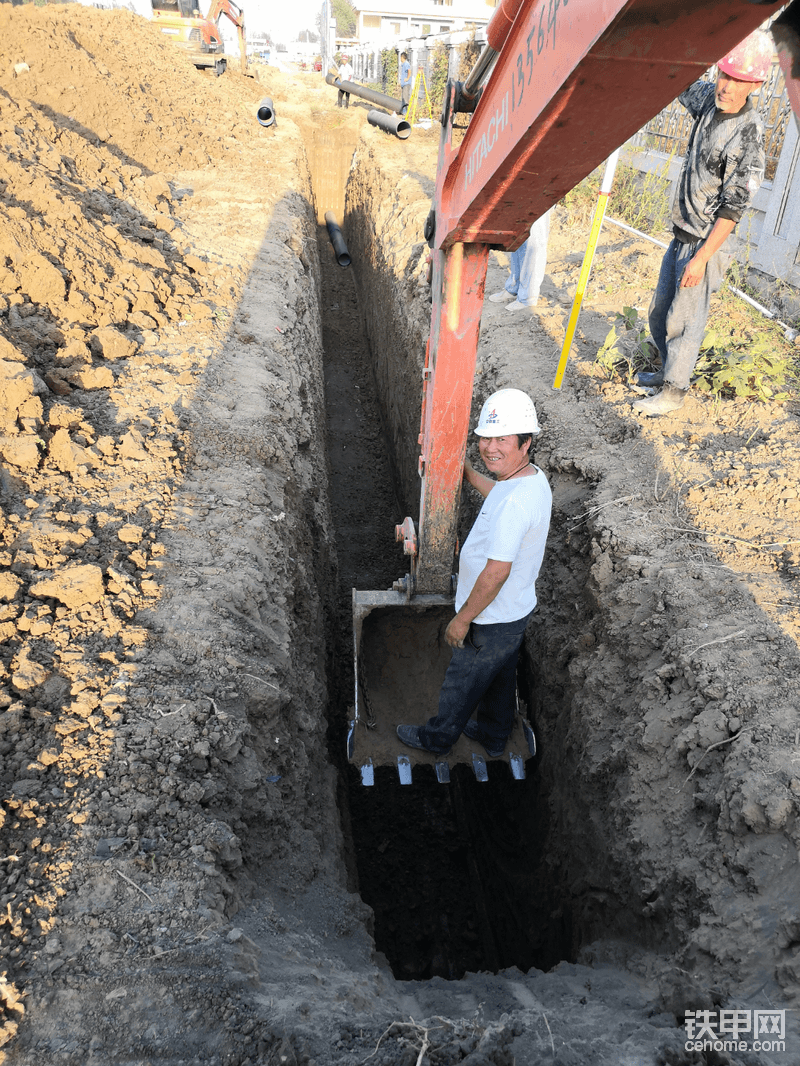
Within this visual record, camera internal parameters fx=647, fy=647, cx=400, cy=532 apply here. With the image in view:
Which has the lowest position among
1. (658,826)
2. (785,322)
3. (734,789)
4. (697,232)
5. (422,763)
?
(422,763)

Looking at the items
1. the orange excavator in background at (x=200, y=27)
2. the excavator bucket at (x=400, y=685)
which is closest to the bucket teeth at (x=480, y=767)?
the excavator bucket at (x=400, y=685)

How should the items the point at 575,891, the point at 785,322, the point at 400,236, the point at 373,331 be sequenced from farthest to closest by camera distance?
the point at 373,331 < the point at 400,236 < the point at 785,322 < the point at 575,891

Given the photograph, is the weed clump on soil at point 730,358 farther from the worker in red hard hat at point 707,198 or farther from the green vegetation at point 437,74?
the green vegetation at point 437,74

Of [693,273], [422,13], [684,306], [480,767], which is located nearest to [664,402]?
[684,306]

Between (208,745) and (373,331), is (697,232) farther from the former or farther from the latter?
(373,331)

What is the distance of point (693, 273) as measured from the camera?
3.97m

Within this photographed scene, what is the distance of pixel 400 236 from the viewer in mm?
8250

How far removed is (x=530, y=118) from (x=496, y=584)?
5.81 feet

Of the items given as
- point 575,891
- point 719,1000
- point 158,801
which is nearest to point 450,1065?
point 719,1000

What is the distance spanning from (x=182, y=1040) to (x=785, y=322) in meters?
6.90

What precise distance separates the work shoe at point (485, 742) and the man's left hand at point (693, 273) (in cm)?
301

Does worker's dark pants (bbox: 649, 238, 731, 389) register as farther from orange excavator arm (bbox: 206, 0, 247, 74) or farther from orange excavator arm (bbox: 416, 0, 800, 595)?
orange excavator arm (bbox: 206, 0, 247, 74)

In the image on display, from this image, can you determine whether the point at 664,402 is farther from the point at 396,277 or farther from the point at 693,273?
the point at 396,277

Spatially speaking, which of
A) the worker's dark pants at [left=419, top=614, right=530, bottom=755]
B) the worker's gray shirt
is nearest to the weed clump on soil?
the worker's gray shirt
